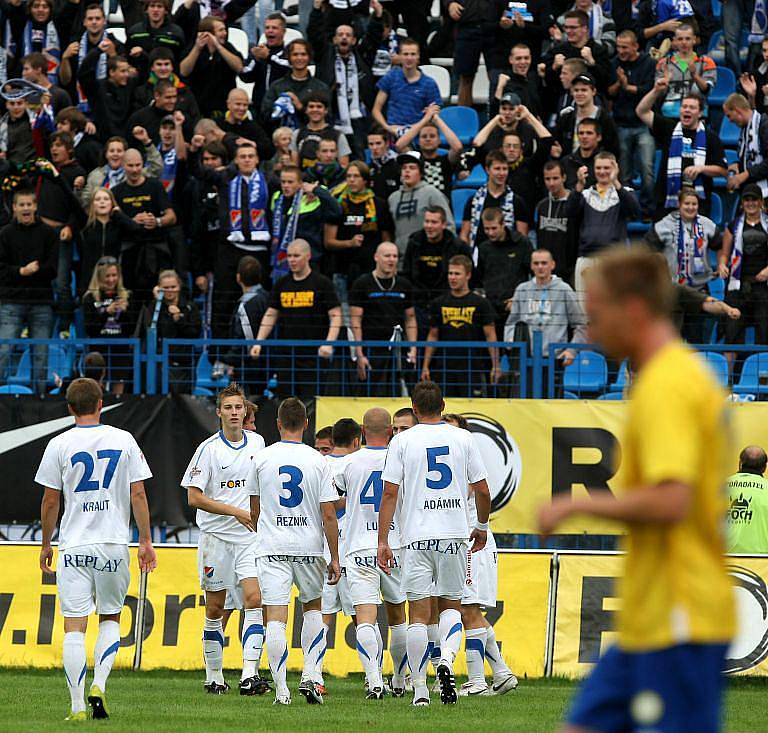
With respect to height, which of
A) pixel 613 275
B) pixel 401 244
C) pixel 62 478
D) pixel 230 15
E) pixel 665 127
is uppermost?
pixel 230 15

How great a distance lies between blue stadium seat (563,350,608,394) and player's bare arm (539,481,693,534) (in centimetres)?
1162

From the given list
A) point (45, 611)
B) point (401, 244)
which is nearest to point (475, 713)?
point (45, 611)

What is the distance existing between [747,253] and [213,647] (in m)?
8.56

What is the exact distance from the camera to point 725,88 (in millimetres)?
22250

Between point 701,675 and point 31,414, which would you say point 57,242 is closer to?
point 31,414

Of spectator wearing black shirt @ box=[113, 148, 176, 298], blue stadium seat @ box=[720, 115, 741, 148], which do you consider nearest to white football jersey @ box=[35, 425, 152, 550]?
spectator wearing black shirt @ box=[113, 148, 176, 298]

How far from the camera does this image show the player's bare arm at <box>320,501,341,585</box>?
36.3 ft

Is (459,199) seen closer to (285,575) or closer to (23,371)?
(23,371)

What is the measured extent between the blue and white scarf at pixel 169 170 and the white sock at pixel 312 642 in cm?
870

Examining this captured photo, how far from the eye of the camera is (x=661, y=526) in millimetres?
4480

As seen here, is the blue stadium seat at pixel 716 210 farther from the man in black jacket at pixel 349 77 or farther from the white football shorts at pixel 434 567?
the white football shorts at pixel 434 567

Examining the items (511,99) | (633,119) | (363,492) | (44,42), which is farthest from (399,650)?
(44,42)

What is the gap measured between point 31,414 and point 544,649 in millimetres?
6123

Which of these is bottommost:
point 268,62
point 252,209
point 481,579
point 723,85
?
point 481,579
